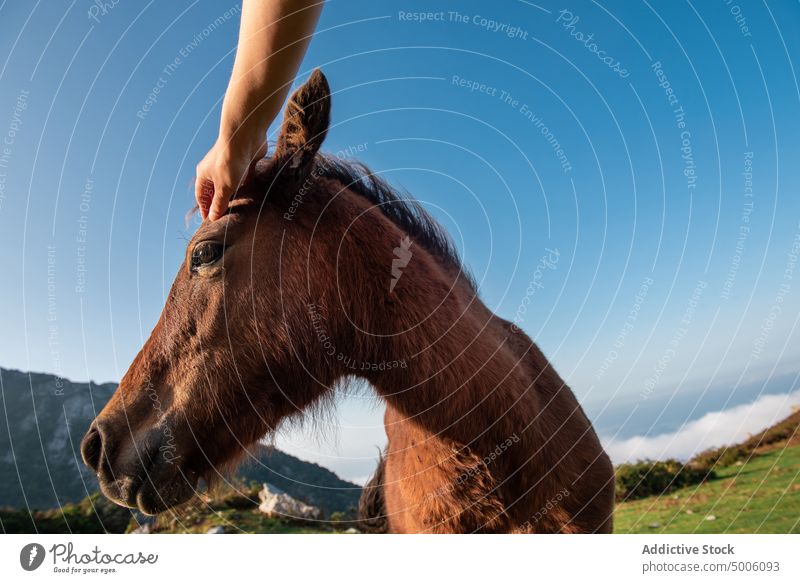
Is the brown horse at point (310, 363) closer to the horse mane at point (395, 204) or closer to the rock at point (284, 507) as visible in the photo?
the horse mane at point (395, 204)

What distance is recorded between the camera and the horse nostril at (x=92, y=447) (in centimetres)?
217

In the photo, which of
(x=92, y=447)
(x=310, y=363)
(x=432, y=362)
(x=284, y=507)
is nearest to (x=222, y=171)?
(x=310, y=363)

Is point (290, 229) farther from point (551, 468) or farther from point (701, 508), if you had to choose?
point (701, 508)

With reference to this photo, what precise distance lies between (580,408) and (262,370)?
2026mm

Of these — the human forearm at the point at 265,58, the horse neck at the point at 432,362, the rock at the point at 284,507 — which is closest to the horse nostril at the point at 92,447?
the horse neck at the point at 432,362

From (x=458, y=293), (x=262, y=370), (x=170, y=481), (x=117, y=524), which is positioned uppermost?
(x=458, y=293)

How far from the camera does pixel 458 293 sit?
2.58m

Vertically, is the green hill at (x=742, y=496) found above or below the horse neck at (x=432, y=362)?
below

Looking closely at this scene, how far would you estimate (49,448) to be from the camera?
3.95 metres

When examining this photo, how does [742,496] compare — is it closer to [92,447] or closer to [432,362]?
[432,362]

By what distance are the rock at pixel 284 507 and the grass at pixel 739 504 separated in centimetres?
348

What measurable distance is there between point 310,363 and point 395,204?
103 cm

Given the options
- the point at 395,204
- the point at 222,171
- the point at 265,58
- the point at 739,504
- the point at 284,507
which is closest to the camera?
the point at 265,58
